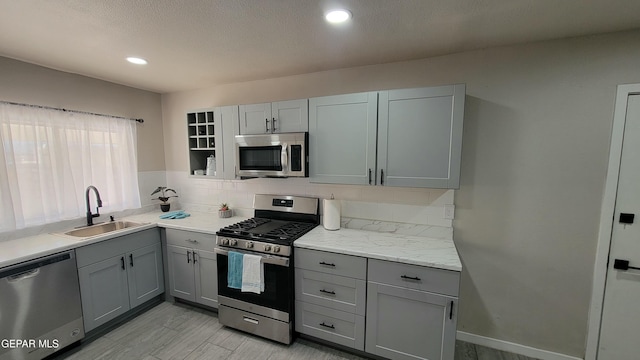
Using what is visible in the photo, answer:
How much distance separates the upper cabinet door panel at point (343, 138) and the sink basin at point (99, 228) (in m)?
2.14

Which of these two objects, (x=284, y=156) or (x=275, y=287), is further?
(x=284, y=156)

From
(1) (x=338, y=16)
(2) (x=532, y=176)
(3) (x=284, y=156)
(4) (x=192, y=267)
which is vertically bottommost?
(4) (x=192, y=267)

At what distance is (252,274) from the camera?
87.4 inches

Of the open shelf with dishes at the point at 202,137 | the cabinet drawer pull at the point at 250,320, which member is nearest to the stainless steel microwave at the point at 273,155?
the open shelf with dishes at the point at 202,137

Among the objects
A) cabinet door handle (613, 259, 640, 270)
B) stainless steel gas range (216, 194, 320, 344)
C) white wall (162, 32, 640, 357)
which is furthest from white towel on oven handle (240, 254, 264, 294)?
cabinet door handle (613, 259, 640, 270)

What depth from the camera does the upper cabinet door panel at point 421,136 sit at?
1893mm

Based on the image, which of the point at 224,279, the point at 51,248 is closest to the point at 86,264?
the point at 51,248

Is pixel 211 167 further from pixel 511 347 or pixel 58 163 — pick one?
pixel 511 347

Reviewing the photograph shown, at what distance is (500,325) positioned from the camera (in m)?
2.16

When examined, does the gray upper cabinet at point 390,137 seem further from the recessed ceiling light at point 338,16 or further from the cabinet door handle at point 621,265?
the cabinet door handle at point 621,265

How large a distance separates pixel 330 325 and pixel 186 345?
50.8 inches

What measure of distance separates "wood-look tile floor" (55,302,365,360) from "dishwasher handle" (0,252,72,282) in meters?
0.77

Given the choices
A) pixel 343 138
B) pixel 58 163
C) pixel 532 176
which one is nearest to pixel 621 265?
pixel 532 176

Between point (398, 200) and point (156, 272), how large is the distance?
8.90 feet
